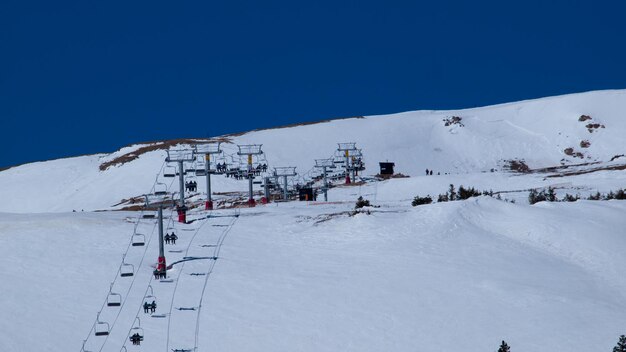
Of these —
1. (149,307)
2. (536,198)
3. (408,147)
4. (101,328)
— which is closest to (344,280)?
(149,307)

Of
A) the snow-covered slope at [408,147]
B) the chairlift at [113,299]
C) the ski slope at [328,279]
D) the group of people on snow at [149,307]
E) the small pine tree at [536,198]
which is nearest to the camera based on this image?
the ski slope at [328,279]

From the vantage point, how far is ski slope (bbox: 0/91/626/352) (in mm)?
27516

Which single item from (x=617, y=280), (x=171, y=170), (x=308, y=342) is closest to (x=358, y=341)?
(x=308, y=342)

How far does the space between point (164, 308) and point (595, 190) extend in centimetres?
2737

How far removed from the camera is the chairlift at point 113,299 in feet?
98.0

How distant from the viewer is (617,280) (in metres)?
32.0

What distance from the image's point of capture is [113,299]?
30500mm

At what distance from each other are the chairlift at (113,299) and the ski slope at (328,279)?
7 centimetres

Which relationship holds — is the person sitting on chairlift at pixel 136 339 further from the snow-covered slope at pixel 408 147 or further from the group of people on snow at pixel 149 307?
the snow-covered slope at pixel 408 147

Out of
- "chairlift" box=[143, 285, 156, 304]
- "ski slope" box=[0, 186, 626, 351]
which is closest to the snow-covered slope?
"ski slope" box=[0, 186, 626, 351]

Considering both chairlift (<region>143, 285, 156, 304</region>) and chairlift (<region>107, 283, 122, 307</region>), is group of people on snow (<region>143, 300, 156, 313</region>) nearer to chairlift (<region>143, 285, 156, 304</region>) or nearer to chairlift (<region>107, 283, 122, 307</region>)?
chairlift (<region>143, 285, 156, 304</region>)

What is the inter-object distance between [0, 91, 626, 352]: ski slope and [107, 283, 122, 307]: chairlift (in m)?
0.07

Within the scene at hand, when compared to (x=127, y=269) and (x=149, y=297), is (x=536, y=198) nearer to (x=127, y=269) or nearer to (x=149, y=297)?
(x=127, y=269)

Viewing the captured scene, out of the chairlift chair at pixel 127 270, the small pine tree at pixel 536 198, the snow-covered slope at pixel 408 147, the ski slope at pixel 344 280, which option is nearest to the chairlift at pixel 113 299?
the ski slope at pixel 344 280
